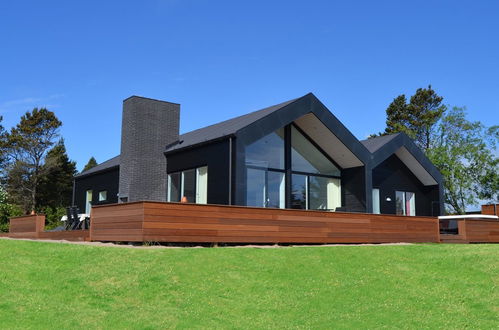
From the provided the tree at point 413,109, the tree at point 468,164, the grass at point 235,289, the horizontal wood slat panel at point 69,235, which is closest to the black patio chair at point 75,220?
the horizontal wood slat panel at point 69,235

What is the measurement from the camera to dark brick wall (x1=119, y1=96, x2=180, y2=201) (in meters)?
20.3

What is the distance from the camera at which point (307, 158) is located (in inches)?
819

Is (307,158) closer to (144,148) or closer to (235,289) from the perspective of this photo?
(144,148)

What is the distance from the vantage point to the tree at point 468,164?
36.6 metres

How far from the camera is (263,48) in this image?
18.3m

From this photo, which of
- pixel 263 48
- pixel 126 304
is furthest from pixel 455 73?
pixel 126 304

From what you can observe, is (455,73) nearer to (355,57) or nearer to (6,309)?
(355,57)

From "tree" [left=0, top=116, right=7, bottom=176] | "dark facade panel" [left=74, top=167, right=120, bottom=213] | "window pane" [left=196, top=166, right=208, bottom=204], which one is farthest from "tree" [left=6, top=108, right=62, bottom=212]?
"window pane" [left=196, top=166, right=208, bottom=204]

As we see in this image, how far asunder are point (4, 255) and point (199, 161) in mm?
8901

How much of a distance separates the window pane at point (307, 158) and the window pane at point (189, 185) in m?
3.93

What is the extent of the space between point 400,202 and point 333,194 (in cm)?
487

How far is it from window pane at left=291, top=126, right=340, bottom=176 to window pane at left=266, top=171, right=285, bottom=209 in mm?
1041

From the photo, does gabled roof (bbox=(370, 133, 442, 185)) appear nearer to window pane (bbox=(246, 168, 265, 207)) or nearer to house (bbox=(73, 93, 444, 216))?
house (bbox=(73, 93, 444, 216))

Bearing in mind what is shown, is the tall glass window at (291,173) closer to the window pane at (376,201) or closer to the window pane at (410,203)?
the window pane at (376,201)
